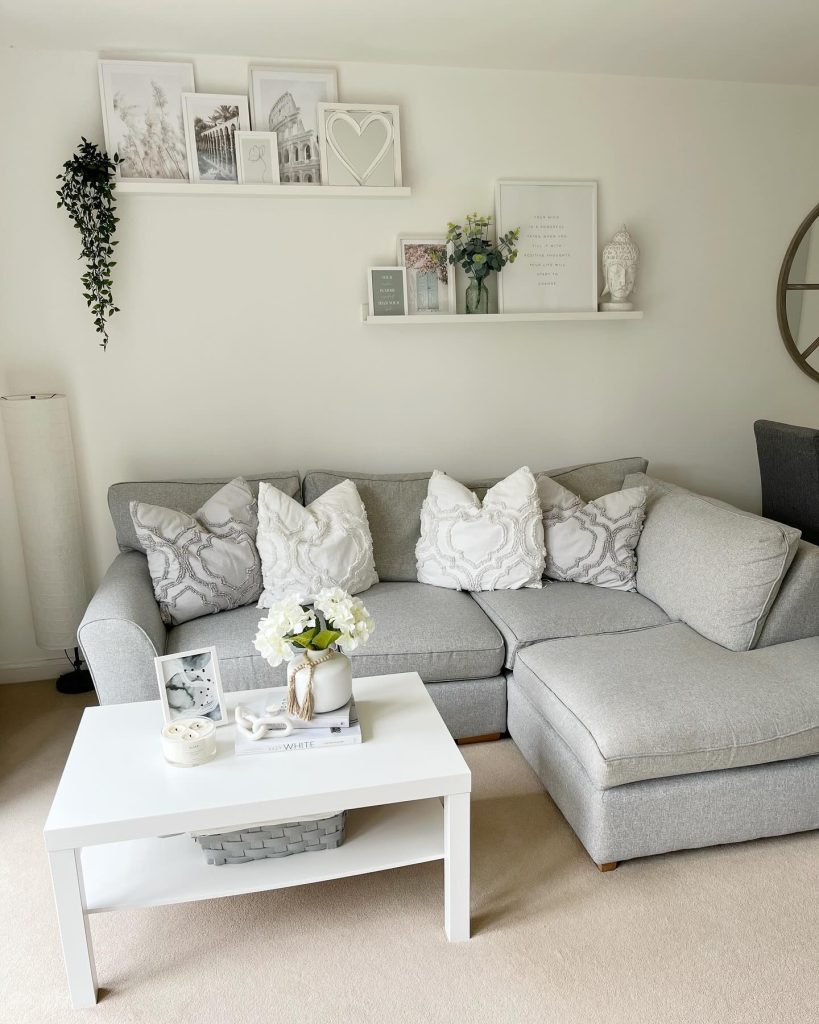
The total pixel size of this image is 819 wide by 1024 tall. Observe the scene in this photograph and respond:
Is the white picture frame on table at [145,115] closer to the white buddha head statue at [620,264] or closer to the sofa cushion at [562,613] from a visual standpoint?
the white buddha head statue at [620,264]

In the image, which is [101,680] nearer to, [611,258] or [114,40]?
[114,40]

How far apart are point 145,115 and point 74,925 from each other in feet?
8.57

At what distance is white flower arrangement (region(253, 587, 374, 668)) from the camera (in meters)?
1.93

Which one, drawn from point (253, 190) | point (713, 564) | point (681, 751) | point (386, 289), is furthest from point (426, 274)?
point (681, 751)

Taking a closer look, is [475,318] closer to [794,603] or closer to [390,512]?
[390,512]

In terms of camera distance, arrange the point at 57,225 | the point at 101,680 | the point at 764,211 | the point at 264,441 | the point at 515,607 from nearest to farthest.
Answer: the point at 101,680 → the point at 515,607 → the point at 57,225 → the point at 264,441 → the point at 764,211

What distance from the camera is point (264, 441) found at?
333 centimetres

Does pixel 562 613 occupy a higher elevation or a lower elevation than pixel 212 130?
lower

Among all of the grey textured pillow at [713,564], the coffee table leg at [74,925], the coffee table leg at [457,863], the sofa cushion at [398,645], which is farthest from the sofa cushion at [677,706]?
the coffee table leg at [74,925]

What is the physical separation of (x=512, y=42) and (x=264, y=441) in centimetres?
173

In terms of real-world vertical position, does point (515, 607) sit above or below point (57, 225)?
below

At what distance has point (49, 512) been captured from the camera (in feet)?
9.85

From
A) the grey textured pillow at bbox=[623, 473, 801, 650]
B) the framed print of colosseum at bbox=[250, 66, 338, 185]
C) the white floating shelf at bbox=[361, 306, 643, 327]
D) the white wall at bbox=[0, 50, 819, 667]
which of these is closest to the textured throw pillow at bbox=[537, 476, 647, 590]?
the grey textured pillow at bbox=[623, 473, 801, 650]

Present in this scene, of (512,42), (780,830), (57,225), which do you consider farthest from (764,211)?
(57,225)
